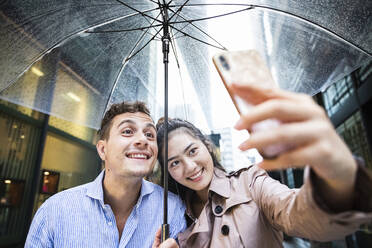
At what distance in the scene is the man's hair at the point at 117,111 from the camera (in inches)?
93.1

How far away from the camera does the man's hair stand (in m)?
2.37

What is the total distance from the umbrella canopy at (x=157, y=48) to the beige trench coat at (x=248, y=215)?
1.20 m

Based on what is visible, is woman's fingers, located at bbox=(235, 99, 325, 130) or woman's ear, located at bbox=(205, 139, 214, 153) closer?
woman's fingers, located at bbox=(235, 99, 325, 130)

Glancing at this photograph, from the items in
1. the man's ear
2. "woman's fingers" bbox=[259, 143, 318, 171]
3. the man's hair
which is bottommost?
"woman's fingers" bbox=[259, 143, 318, 171]

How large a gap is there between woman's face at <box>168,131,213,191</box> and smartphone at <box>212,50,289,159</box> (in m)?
1.25

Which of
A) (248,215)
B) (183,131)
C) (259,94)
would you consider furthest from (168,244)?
(259,94)

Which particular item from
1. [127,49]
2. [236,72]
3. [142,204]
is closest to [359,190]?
[236,72]

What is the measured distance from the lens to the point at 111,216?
1991 millimetres

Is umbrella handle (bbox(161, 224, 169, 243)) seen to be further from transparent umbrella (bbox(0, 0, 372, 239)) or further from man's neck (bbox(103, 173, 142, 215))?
transparent umbrella (bbox(0, 0, 372, 239))

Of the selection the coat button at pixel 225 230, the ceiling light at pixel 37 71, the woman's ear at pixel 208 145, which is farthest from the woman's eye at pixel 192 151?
the ceiling light at pixel 37 71

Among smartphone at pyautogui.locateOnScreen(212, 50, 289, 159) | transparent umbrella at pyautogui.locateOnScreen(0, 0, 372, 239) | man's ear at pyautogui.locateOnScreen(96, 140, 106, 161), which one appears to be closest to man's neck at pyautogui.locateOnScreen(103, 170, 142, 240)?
man's ear at pyautogui.locateOnScreen(96, 140, 106, 161)

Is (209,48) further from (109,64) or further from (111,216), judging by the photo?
(111,216)

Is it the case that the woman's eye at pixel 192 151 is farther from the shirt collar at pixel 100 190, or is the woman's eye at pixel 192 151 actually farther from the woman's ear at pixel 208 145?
the shirt collar at pixel 100 190

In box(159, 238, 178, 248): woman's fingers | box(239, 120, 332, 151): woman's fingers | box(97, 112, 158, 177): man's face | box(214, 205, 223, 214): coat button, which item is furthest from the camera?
box(97, 112, 158, 177): man's face
